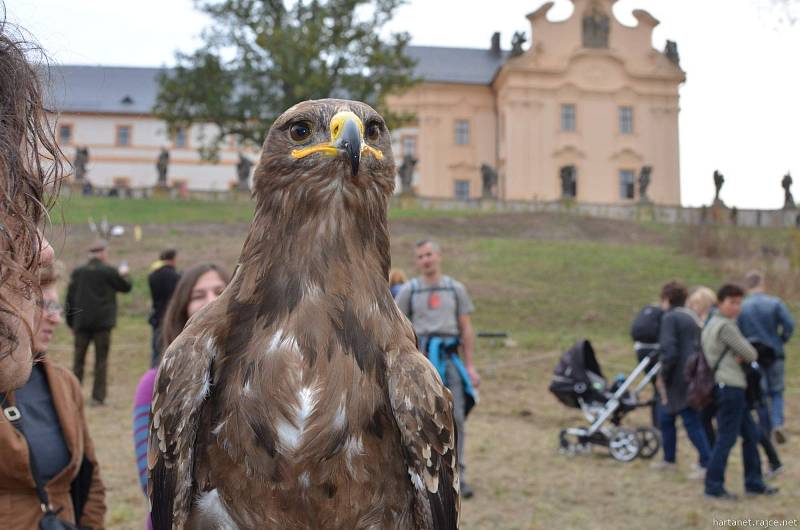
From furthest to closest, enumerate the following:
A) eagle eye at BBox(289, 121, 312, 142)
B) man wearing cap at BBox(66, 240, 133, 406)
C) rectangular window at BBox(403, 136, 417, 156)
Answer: rectangular window at BBox(403, 136, 417, 156), man wearing cap at BBox(66, 240, 133, 406), eagle eye at BBox(289, 121, 312, 142)

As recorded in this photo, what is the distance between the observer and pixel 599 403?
9.70 meters

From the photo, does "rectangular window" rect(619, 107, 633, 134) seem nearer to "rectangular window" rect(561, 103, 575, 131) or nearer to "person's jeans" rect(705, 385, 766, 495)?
"rectangular window" rect(561, 103, 575, 131)

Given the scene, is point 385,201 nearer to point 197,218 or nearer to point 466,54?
point 197,218

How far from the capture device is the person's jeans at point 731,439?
7.34 m

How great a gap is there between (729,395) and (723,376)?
0.18 metres

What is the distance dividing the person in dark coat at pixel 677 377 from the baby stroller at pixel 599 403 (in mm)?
463

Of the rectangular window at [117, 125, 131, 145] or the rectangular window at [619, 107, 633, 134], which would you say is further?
the rectangular window at [117, 125, 131, 145]

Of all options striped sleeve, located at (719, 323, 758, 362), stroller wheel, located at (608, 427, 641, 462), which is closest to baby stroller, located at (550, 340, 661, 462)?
stroller wheel, located at (608, 427, 641, 462)

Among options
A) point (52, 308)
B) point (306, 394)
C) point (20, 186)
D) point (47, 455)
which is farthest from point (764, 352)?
point (20, 186)

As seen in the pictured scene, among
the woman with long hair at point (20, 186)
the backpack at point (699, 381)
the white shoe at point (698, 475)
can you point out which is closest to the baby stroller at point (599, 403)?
the white shoe at point (698, 475)

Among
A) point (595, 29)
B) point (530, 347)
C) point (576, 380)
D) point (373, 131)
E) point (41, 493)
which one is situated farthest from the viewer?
point (595, 29)

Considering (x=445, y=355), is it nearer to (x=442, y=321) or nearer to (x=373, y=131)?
(x=442, y=321)

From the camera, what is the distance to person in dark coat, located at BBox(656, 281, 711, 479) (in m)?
8.31

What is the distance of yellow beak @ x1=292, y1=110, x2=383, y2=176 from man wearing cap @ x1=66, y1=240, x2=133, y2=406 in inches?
372
